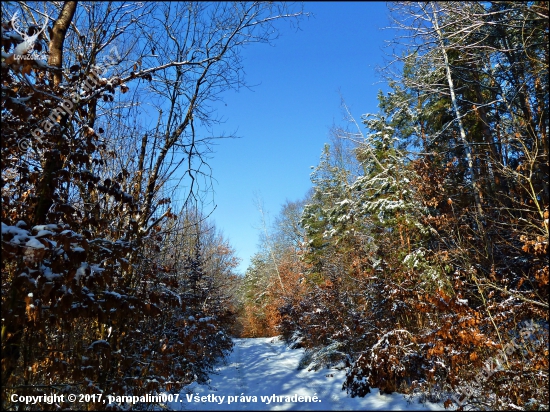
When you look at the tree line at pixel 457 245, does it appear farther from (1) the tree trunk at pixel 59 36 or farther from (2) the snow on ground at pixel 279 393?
(1) the tree trunk at pixel 59 36

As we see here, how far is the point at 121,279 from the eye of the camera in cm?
462

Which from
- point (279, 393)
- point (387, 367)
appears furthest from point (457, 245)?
point (279, 393)

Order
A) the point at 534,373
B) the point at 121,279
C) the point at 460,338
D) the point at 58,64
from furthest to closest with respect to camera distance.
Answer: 1. the point at 460,338
2. the point at 534,373
3. the point at 121,279
4. the point at 58,64

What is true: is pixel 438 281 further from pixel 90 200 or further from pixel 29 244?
pixel 29 244

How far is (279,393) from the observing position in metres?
6.75

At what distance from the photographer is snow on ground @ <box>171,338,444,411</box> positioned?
5832mm

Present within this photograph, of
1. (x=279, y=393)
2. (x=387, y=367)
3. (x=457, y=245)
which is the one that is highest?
(x=457, y=245)

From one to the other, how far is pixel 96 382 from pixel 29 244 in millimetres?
2337

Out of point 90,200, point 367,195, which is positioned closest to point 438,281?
point 367,195

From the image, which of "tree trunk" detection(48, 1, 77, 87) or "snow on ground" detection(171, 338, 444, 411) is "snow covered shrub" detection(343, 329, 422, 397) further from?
"tree trunk" detection(48, 1, 77, 87)

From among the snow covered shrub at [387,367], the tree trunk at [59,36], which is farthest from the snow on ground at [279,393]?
the tree trunk at [59,36]

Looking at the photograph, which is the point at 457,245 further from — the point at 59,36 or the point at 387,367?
the point at 59,36

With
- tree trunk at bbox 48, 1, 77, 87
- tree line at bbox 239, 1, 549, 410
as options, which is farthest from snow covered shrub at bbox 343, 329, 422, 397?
tree trunk at bbox 48, 1, 77, 87

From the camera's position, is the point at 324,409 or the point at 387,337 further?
the point at 387,337
